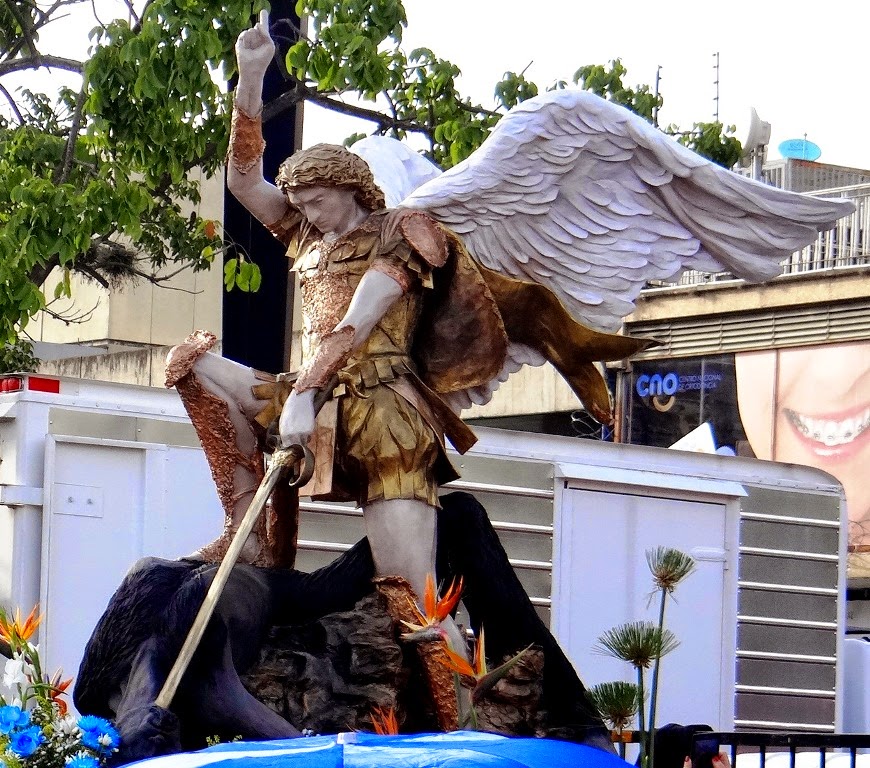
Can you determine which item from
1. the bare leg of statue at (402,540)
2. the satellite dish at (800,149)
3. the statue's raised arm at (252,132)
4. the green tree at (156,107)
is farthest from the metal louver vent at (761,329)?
the bare leg of statue at (402,540)

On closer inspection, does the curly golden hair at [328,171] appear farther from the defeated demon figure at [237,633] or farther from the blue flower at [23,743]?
the blue flower at [23,743]

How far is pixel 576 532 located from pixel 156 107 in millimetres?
3384

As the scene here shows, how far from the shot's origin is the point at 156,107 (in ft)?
31.0

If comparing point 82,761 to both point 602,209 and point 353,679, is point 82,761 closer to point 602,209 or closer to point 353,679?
point 353,679

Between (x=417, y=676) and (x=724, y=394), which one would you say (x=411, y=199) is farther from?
(x=724, y=394)

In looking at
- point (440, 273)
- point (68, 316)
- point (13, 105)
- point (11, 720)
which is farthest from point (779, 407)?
point (11, 720)

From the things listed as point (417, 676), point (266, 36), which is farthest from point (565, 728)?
point (266, 36)

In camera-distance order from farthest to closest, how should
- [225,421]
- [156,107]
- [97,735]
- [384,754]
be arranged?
1. [156,107]
2. [225,421]
3. [97,735]
4. [384,754]

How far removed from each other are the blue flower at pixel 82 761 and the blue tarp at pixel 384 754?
369 mm

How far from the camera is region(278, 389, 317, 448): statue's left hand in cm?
519

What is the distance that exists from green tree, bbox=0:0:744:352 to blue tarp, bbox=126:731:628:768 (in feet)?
14.1

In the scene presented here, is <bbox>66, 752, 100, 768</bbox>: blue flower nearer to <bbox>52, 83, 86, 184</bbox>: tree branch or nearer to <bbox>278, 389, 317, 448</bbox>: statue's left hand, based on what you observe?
<bbox>278, 389, 317, 448</bbox>: statue's left hand

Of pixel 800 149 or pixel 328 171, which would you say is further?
pixel 800 149

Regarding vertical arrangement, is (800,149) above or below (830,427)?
above
